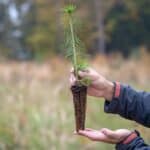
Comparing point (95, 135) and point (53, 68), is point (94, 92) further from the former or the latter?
point (53, 68)

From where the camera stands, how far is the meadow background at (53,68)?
6.00m

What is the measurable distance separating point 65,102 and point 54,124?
98 centimetres

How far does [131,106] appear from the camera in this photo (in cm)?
296

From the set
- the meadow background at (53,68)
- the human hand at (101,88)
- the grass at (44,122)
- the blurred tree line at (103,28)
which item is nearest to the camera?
the human hand at (101,88)

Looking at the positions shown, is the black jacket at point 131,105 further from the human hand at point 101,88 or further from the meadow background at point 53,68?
the meadow background at point 53,68

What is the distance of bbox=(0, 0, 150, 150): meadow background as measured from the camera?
6.00 metres

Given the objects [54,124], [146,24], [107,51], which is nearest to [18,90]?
[54,124]

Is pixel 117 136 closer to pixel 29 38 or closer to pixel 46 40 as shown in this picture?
pixel 46 40

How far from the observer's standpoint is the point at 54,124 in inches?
248

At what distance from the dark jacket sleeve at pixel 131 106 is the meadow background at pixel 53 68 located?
0.86 feet

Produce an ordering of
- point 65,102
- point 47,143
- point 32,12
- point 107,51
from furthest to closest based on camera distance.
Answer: point 32,12, point 107,51, point 65,102, point 47,143

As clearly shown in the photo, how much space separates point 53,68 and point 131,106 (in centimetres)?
1171

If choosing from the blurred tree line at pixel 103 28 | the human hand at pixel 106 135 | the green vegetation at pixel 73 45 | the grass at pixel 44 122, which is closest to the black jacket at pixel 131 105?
the human hand at pixel 106 135

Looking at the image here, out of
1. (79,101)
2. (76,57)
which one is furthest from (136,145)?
(76,57)
